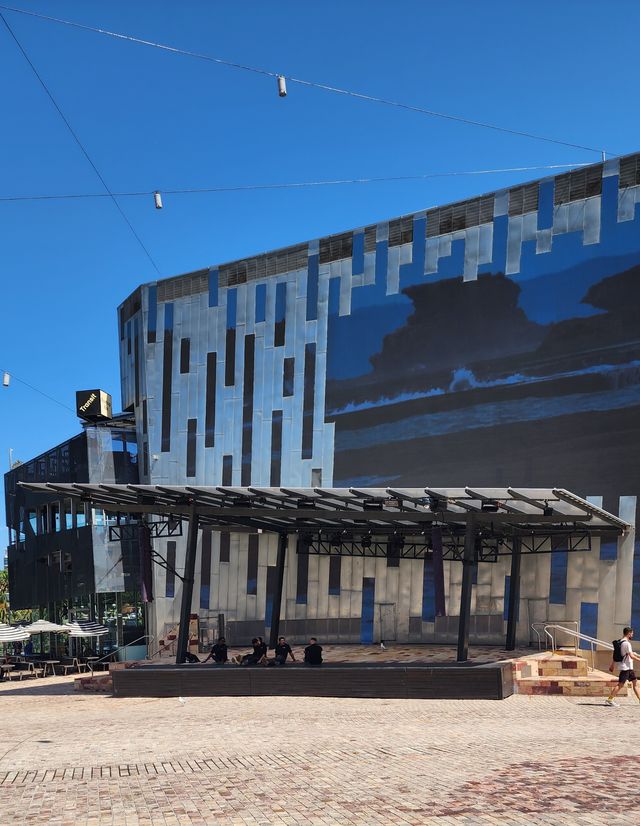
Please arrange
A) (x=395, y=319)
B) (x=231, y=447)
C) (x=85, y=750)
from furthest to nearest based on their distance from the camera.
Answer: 1. (x=231, y=447)
2. (x=395, y=319)
3. (x=85, y=750)

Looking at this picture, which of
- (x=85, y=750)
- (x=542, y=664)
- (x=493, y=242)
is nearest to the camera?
(x=85, y=750)

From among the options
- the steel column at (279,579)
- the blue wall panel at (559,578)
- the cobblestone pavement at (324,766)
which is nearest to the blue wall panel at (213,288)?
the steel column at (279,579)

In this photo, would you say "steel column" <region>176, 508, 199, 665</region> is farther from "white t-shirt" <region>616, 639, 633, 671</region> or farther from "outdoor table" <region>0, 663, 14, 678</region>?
"outdoor table" <region>0, 663, 14, 678</region>

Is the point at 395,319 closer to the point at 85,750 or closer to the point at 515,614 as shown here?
the point at 515,614

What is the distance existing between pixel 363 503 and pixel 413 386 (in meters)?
10.5

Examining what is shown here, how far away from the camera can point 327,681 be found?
23531 mm

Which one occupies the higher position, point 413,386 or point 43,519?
point 413,386

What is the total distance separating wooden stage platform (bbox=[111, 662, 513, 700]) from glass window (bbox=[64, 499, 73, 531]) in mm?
23937

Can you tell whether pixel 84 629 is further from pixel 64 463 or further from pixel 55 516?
pixel 64 463

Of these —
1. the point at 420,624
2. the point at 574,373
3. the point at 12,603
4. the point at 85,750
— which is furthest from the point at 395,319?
the point at 12,603

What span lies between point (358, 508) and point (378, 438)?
25.9 ft

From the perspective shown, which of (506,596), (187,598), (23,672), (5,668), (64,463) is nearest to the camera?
(187,598)

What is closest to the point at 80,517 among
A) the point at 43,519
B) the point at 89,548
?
the point at 89,548

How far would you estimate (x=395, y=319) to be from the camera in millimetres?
37156
